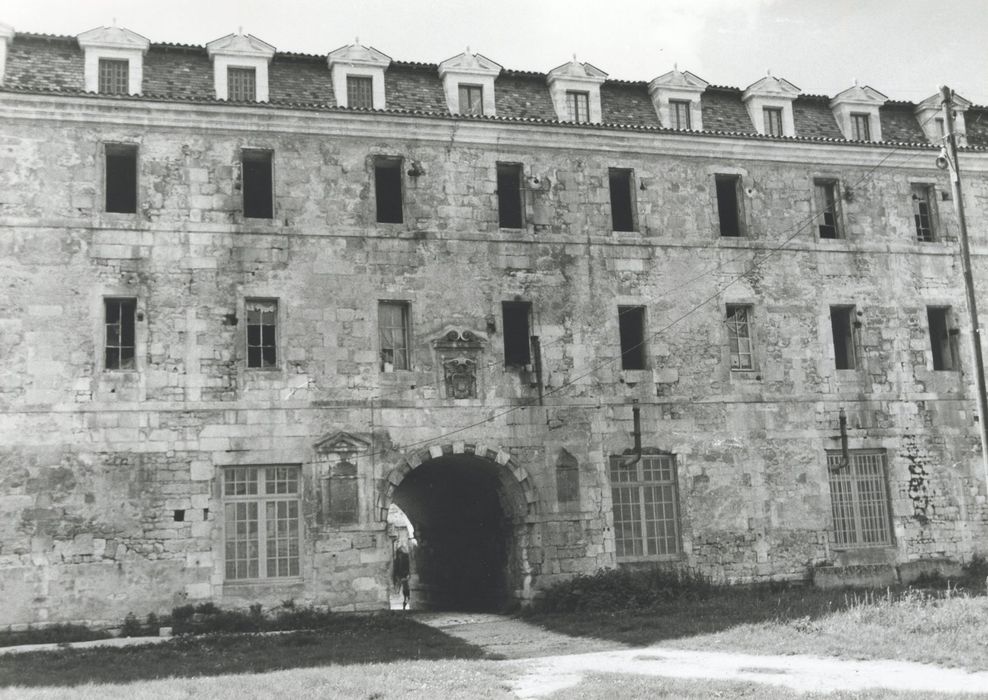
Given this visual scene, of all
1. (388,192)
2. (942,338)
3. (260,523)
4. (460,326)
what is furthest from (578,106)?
(260,523)

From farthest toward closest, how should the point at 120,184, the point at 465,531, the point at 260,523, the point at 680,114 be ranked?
1. the point at 465,531
2. the point at 680,114
3. the point at 120,184
4. the point at 260,523

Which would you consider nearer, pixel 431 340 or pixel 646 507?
pixel 431 340

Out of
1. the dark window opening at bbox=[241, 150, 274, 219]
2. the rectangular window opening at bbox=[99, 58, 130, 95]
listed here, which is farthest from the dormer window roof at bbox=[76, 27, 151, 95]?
the dark window opening at bbox=[241, 150, 274, 219]

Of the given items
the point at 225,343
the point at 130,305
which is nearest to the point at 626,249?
the point at 225,343

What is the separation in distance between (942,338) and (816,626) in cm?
1128

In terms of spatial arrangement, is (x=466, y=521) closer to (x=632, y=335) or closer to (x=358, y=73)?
(x=632, y=335)

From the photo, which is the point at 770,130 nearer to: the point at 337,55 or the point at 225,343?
the point at 337,55

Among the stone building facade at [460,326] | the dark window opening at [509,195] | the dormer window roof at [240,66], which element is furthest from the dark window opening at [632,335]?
the dormer window roof at [240,66]

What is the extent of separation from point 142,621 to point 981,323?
1922 centimetres

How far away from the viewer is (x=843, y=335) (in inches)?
993

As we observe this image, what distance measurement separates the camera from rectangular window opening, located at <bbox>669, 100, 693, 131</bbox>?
24.9m

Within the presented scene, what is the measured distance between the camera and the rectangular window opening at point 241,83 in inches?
885

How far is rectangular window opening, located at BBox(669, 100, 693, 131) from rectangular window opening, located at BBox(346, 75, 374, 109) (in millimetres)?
6719

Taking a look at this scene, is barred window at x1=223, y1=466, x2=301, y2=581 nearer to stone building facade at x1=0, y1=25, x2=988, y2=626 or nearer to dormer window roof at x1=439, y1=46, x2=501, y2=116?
stone building facade at x1=0, y1=25, x2=988, y2=626
